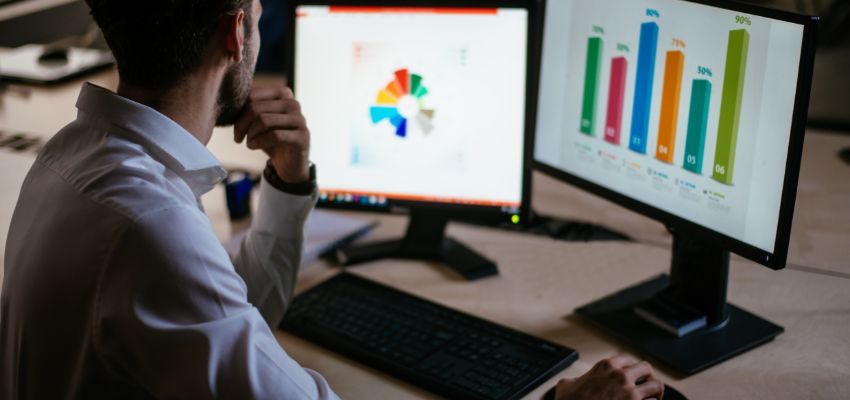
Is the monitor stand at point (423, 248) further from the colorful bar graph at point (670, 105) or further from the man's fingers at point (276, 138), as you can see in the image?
the colorful bar graph at point (670, 105)

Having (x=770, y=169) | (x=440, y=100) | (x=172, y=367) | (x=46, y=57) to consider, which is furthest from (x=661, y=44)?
(x=46, y=57)

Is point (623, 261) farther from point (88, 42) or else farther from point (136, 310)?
point (88, 42)

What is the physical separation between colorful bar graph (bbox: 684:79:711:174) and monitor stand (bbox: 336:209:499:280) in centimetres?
45

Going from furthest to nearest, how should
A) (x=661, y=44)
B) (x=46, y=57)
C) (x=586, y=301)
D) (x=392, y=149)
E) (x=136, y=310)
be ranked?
(x=46, y=57), (x=392, y=149), (x=586, y=301), (x=661, y=44), (x=136, y=310)

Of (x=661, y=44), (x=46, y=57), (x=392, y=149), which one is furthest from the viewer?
(x=46, y=57)

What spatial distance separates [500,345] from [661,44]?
49 cm

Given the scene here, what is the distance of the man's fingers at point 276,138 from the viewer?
143 centimetres

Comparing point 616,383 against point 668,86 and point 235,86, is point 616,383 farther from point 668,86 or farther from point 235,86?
point 235,86

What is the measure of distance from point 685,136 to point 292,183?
24.4 inches

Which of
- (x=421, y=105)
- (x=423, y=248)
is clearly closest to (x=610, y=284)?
(x=423, y=248)

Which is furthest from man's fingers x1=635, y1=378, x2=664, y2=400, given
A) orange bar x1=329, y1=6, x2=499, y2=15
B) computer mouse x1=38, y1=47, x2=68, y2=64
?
computer mouse x1=38, y1=47, x2=68, y2=64

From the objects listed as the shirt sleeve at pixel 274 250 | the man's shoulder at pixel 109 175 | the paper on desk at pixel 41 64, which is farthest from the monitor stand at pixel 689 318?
the paper on desk at pixel 41 64

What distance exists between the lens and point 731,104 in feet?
3.94

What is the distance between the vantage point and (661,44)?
4.22ft
